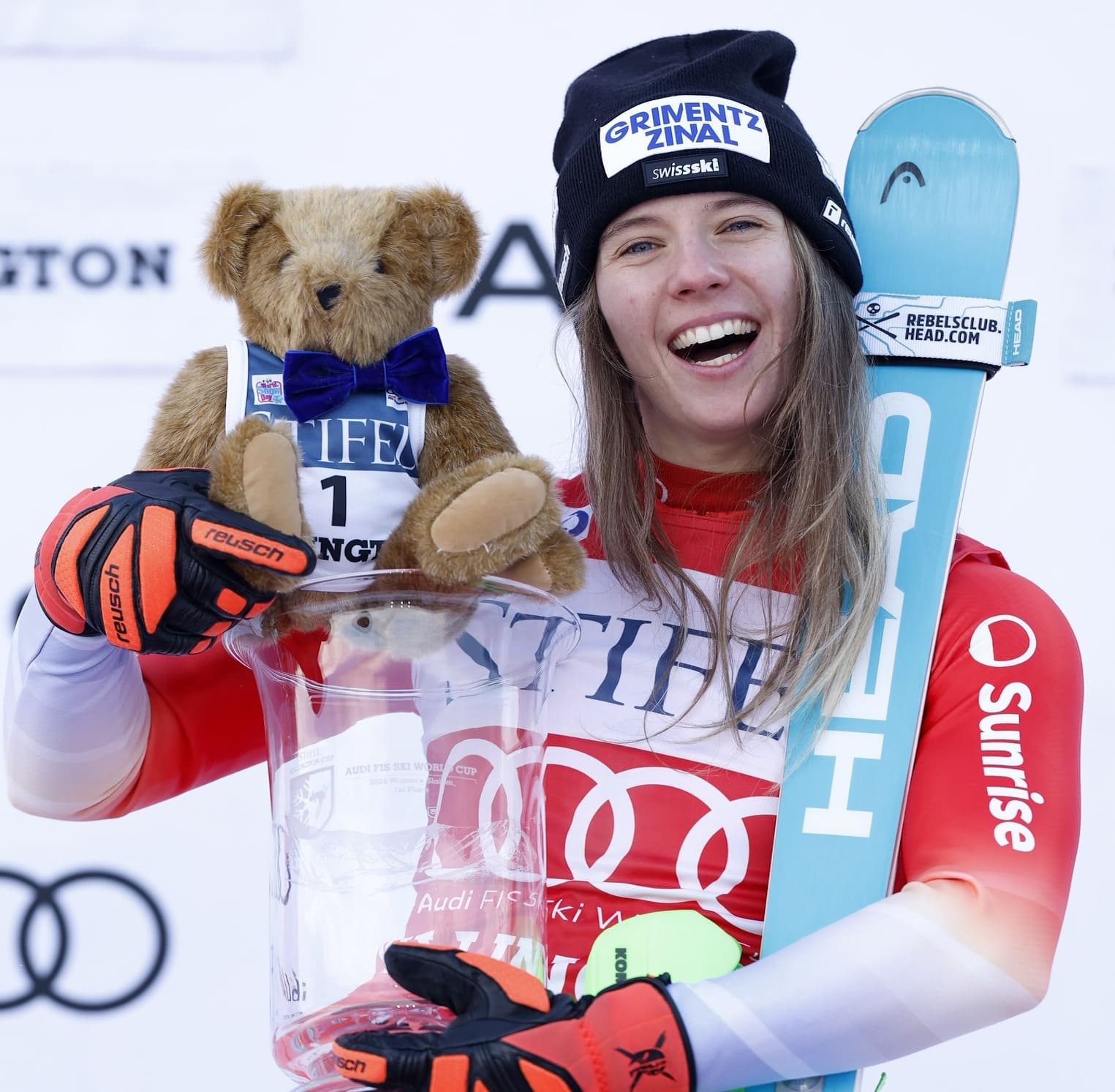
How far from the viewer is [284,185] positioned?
1839 millimetres

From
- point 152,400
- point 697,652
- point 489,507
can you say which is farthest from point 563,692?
point 152,400

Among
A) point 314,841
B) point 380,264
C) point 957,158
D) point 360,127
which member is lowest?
point 314,841

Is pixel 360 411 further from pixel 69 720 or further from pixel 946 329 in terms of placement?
pixel 946 329

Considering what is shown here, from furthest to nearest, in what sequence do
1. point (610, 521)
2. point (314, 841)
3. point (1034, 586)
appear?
point (610, 521)
point (1034, 586)
point (314, 841)

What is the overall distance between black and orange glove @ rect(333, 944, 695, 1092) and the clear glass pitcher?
0.05 meters

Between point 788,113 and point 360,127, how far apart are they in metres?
0.78

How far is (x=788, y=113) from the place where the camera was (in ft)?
4.22

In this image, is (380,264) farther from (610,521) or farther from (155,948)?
(155,948)

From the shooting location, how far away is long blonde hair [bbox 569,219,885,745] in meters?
1.15

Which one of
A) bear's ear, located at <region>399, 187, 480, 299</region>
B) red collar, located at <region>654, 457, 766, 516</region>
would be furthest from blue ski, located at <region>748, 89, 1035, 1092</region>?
bear's ear, located at <region>399, 187, 480, 299</region>

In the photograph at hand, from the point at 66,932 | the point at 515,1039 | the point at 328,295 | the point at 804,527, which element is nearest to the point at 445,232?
the point at 328,295

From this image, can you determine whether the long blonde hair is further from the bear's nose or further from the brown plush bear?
the bear's nose

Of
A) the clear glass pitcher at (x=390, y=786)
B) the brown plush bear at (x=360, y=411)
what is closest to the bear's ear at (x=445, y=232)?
the brown plush bear at (x=360, y=411)

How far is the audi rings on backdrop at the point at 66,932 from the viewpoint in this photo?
1874mm
